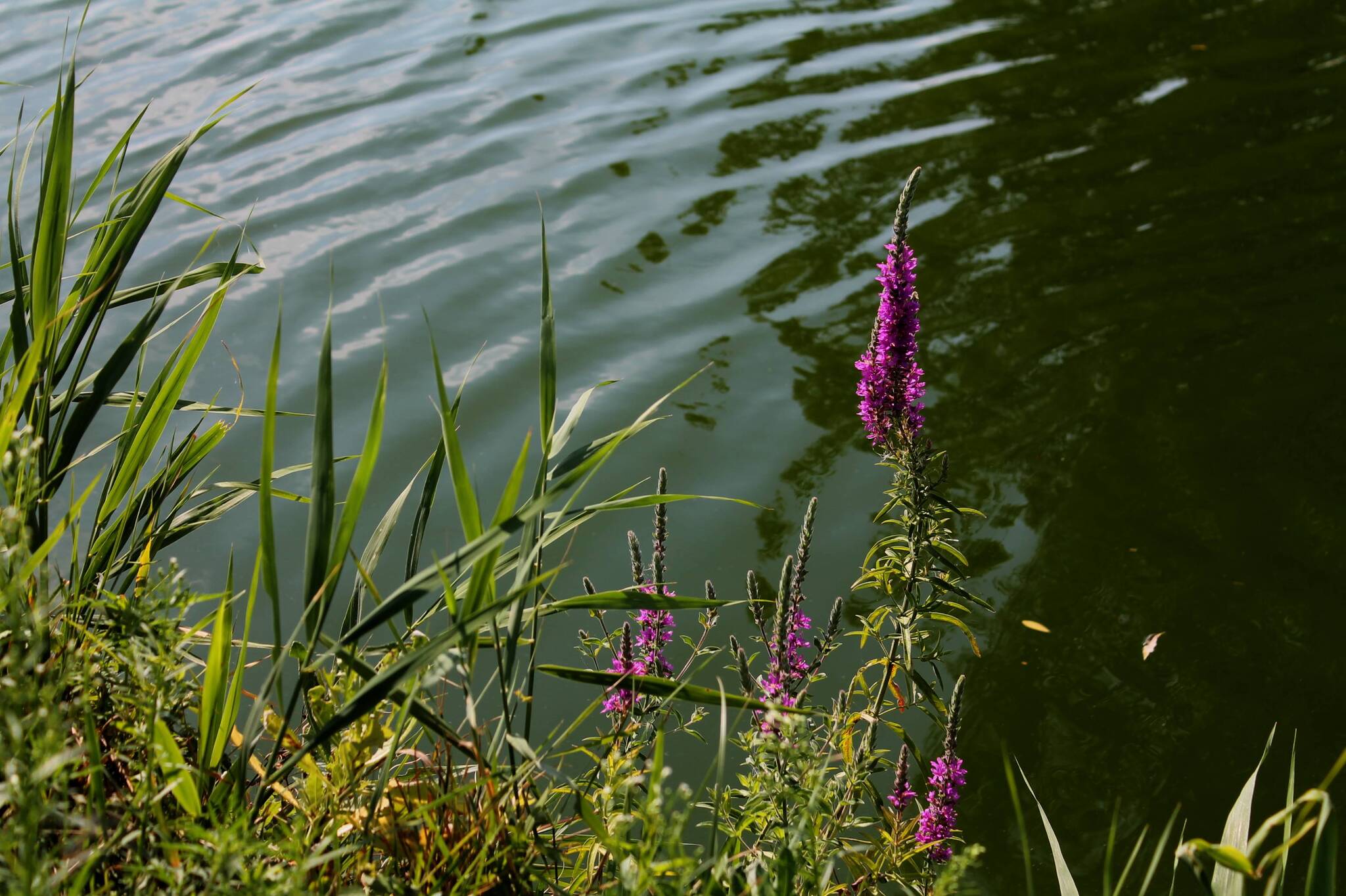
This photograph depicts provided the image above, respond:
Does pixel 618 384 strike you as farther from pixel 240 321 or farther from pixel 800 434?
pixel 240 321

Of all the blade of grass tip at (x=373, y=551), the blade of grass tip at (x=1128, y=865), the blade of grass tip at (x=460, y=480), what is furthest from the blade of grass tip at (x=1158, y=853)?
the blade of grass tip at (x=373, y=551)

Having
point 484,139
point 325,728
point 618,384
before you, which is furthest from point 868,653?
point 484,139

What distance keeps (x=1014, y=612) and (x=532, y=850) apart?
2.25 metres

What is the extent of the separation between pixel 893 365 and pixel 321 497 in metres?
1.20

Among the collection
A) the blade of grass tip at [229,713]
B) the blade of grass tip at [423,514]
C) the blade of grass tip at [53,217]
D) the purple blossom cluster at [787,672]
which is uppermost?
the blade of grass tip at [53,217]

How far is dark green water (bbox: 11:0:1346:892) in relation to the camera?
11.5 feet

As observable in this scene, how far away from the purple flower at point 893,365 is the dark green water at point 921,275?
0.93m

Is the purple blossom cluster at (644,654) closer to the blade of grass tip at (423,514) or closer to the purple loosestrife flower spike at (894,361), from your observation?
the blade of grass tip at (423,514)

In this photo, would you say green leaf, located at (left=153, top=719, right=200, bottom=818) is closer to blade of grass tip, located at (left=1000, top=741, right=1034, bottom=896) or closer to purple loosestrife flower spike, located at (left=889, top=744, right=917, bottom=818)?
blade of grass tip, located at (left=1000, top=741, right=1034, bottom=896)

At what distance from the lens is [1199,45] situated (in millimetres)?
7473

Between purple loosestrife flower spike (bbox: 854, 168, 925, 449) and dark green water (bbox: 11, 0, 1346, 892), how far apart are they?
0.93m

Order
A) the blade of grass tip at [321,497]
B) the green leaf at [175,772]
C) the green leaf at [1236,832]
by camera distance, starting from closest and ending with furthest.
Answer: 1. the green leaf at [175,772]
2. the blade of grass tip at [321,497]
3. the green leaf at [1236,832]

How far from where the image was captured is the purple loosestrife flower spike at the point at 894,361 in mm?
2273

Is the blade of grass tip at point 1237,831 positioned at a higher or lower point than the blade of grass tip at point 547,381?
lower
